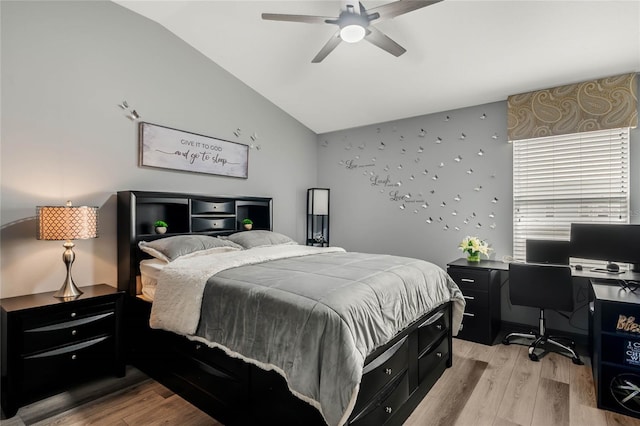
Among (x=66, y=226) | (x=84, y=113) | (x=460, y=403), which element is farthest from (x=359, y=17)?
(x=460, y=403)

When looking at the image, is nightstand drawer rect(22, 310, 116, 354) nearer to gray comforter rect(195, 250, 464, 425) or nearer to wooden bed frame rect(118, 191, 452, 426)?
wooden bed frame rect(118, 191, 452, 426)

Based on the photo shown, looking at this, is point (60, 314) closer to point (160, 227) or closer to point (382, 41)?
point (160, 227)

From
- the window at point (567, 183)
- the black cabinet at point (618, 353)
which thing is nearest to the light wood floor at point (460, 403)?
the black cabinet at point (618, 353)

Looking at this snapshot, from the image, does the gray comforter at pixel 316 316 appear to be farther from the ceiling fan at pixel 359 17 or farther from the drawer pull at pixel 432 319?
the ceiling fan at pixel 359 17

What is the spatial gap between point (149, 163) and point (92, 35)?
3.88 feet

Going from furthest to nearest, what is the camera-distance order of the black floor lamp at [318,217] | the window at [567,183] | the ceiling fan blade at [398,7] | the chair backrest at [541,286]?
the black floor lamp at [318,217]
the window at [567,183]
the chair backrest at [541,286]
the ceiling fan blade at [398,7]

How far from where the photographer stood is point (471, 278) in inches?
132

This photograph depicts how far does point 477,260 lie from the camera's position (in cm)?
360

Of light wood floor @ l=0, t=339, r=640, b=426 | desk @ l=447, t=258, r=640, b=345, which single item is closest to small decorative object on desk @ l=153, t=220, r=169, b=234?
light wood floor @ l=0, t=339, r=640, b=426

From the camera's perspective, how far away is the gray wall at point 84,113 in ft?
8.11

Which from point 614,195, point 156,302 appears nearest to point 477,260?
point 614,195

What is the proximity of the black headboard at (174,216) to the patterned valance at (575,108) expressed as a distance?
3.14 m

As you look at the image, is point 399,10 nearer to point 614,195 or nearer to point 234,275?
point 234,275

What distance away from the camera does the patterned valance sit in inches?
117
